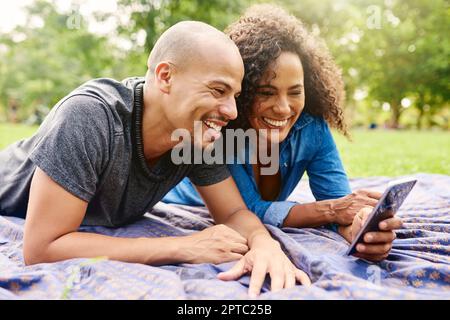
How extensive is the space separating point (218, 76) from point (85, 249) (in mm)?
1022

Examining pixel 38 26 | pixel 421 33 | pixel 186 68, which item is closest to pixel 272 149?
pixel 186 68

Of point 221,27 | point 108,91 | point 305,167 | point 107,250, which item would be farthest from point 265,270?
point 221,27

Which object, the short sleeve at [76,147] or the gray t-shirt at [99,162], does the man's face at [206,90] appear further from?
the short sleeve at [76,147]

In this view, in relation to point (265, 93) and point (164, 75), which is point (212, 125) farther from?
point (265, 93)

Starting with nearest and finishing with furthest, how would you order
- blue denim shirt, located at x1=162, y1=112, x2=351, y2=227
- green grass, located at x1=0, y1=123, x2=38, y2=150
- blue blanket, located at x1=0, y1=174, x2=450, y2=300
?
blue blanket, located at x1=0, y1=174, x2=450, y2=300, blue denim shirt, located at x1=162, y1=112, x2=351, y2=227, green grass, located at x1=0, y1=123, x2=38, y2=150

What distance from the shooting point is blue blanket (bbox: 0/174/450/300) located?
1678 millimetres

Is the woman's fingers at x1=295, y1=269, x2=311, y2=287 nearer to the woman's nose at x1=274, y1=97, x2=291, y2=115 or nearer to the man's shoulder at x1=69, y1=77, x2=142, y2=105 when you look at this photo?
the woman's nose at x1=274, y1=97, x2=291, y2=115

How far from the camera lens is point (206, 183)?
104 inches

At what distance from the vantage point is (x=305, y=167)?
10.2ft

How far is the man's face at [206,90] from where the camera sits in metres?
2.19

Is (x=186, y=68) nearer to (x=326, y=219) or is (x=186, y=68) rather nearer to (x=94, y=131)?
(x=94, y=131)

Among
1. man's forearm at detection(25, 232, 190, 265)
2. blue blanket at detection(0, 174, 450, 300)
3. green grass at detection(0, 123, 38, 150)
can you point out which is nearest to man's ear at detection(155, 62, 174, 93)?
man's forearm at detection(25, 232, 190, 265)

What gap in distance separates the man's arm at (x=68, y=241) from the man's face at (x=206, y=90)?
23.9 inches

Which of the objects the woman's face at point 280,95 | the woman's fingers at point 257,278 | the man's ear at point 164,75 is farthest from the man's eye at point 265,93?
the woman's fingers at point 257,278
